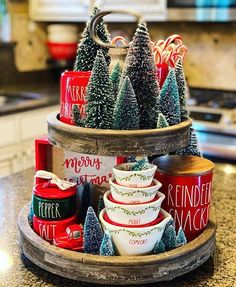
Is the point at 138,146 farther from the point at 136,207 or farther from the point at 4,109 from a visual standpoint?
the point at 4,109

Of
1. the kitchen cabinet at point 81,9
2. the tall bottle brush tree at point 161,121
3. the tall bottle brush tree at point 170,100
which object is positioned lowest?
the tall bottle brush tree at point 161,121

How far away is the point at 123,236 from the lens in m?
0.83

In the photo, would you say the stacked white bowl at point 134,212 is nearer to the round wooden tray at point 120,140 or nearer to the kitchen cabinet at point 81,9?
the round wooden tray at point 120,140

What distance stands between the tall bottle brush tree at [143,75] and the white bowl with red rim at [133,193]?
12 cm

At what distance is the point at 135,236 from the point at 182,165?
0.19 meters

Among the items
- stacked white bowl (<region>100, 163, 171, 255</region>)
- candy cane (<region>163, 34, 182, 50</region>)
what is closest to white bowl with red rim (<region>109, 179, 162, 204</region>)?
stacked white bowl (<region>100, 163, 171, 255</region>)

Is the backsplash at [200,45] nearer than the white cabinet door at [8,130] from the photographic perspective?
No

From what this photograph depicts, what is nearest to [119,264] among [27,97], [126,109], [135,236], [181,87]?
[135,236]

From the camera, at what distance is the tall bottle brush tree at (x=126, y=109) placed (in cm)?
82

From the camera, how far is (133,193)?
82 cm

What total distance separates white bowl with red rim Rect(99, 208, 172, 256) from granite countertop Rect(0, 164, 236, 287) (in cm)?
8

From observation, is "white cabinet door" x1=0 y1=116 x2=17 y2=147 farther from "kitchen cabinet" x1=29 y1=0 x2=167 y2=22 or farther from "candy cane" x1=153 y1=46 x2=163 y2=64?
"candy cane" x1=153 y1=46 x2=163 y2=64

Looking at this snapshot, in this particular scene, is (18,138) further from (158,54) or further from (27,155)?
(158,54)

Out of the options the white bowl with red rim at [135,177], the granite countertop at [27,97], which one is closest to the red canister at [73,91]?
the white bowl with red rim at [135,177]
